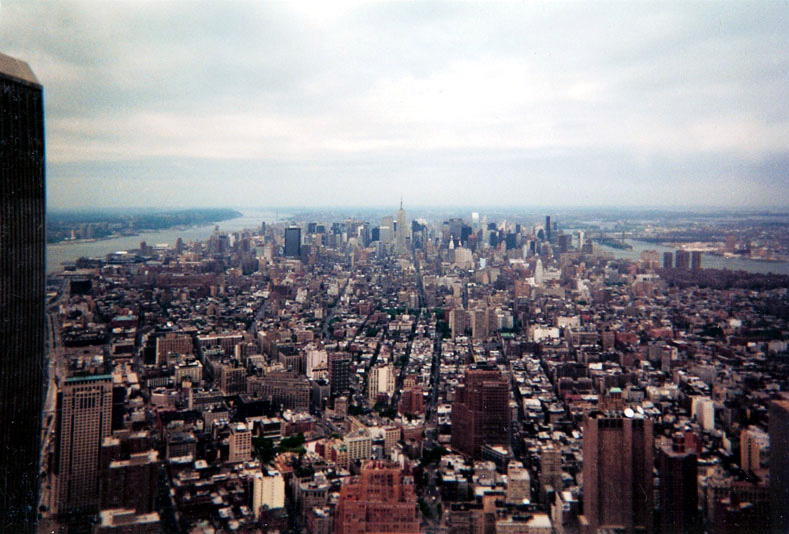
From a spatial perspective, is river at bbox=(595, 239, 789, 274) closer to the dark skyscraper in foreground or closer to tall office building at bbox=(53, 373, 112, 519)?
tall office building at bbox=(53, 373, 112, 519)

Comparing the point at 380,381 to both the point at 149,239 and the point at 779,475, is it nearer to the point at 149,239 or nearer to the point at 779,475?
the point at 149,239

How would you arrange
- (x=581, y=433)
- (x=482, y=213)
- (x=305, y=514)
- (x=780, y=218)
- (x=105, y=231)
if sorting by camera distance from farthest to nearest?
1. (x=482, y=213)
2. (x=105, y=231)
3. (x=780, y=218)
4. (x=581, y=433)
5. (x=305, y=514)

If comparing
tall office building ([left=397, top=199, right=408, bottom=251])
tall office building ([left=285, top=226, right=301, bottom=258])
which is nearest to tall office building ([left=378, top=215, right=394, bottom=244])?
tall office building ([left=397, top=199, right=408, bottom=251])

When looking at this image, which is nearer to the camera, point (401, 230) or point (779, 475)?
point (779, 475)

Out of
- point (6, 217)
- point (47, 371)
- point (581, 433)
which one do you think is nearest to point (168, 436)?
point (47, 371)

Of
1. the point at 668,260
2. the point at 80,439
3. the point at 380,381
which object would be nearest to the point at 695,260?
the point at 668,260

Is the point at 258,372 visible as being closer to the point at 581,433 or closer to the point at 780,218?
the point at 581,433
